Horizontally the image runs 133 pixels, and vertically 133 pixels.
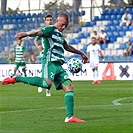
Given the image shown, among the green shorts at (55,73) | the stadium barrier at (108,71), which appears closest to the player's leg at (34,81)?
the green shorts at (55,73)

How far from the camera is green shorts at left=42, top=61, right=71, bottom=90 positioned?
12.4m

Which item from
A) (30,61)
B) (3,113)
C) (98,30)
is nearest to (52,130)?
(3,113)

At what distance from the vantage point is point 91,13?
41.0 metres

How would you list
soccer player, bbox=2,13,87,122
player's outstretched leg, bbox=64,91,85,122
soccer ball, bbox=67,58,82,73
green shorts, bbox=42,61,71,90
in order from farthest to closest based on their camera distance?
soccer ball, bbox=67,58,82,73
green shorts, bbox=42,61,71,90
soccer player, bbox=2,13,87,122
player's outstretched leg, bbox=64,91,85,122

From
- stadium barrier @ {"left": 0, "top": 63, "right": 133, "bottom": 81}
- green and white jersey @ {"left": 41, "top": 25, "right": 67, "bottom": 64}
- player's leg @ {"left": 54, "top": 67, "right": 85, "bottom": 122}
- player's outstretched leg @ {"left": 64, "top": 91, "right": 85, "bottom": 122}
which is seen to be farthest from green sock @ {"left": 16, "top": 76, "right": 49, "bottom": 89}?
stadium barrier @ {"left": 0, "top": 63, "right": 133, "bottom": 81}

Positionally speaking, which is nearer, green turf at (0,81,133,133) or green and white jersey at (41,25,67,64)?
green turf at (0,81,133,133)

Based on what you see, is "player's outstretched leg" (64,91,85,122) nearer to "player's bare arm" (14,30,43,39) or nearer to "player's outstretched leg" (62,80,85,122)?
"player's outstretched leg" (62,80,85,122)

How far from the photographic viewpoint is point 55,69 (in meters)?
12.5

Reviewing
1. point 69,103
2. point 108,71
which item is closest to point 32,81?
point 69,103

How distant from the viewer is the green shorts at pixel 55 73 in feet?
40.5

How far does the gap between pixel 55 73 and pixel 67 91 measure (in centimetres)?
44

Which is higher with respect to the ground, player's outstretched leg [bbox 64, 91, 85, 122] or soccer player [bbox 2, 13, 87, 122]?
soccer player [bbox 2, 13, 87, 122]

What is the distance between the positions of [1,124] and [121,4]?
30.8 meters

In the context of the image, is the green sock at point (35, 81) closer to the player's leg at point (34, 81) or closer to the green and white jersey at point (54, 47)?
the player's leg at point (34, 81)
